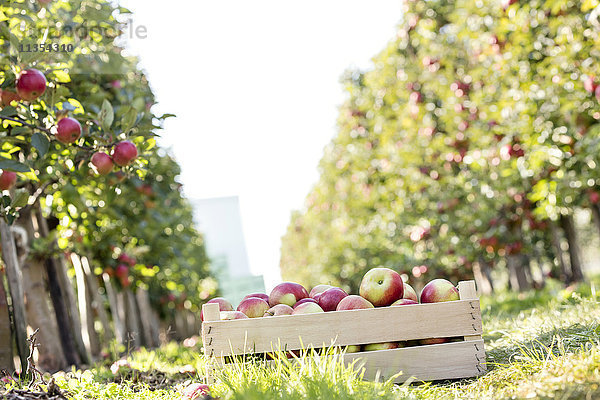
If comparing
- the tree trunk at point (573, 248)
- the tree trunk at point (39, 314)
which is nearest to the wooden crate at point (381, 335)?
the tree trunk at point (39, 314)

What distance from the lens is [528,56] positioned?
6.79m

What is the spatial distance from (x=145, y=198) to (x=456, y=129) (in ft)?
15.7

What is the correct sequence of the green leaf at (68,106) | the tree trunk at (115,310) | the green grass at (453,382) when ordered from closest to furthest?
the green grass at (453,382) → the green leaf at (68,106) → the tree trunk at (115,310)

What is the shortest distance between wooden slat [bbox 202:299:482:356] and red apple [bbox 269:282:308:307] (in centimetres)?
43

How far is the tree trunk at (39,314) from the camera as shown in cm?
498

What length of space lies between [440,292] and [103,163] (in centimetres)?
200

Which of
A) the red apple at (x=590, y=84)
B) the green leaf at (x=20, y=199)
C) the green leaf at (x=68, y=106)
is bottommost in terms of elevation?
the green leaf at (x=20, y=199)

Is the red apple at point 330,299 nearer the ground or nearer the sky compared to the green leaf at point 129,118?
nearer the ground

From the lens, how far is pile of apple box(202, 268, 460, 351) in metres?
2.92

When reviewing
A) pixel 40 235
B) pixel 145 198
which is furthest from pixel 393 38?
pixel 40 235

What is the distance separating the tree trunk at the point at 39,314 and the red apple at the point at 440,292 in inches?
135

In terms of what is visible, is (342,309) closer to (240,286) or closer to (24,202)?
(24,202)

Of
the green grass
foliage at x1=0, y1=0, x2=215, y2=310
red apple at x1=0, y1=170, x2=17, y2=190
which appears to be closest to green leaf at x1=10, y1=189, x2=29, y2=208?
foliage at x1=0, y1=0, x2=215, y2=310

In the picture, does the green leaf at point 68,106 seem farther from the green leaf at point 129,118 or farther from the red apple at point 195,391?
the red apple at point 195,391
